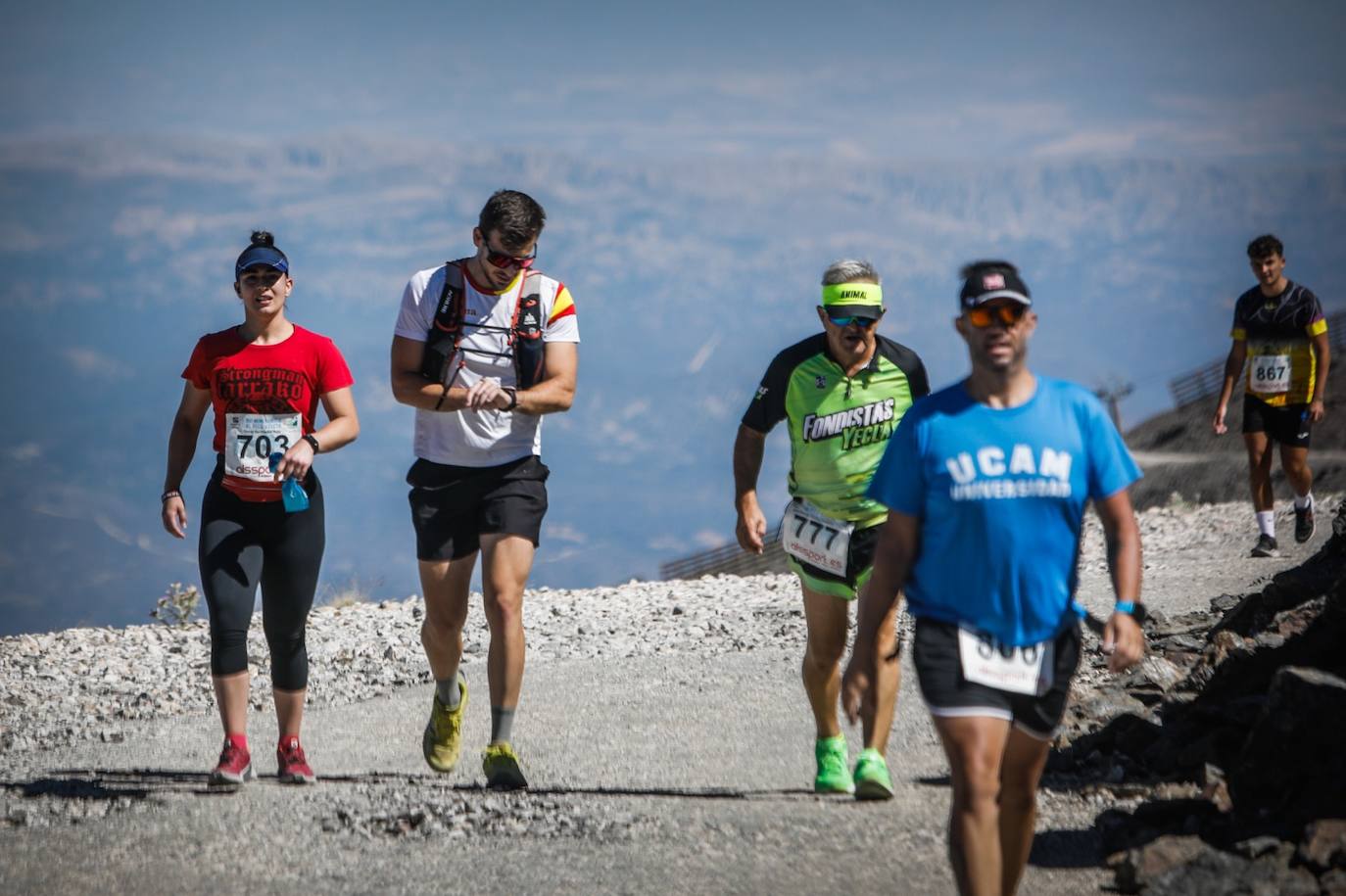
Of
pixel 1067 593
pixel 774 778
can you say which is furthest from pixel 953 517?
pixel 774 778

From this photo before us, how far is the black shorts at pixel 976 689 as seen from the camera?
15.1ft

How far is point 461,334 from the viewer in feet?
23.2

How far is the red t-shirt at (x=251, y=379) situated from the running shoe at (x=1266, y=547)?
30.4 ft

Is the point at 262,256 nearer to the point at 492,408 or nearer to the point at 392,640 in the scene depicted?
the point at 492,408

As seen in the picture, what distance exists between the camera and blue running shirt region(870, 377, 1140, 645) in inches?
182

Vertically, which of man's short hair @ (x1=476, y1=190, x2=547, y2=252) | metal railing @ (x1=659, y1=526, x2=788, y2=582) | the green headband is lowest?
metal railing @ (x1=659, y1=526, x2=788, y2=582)

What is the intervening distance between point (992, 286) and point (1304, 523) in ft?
32.7

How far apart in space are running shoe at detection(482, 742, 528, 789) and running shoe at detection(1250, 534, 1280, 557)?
28.1 feet

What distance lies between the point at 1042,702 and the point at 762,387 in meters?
2.54

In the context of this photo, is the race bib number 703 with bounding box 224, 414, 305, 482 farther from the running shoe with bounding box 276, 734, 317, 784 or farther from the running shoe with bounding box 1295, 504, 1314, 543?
the running shoe with bounding box 1295, 504, 1314, 543

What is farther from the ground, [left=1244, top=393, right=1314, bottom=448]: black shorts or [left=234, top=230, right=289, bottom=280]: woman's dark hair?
[left=234, top=230, right=289, bottom=280]: woman's dark hair

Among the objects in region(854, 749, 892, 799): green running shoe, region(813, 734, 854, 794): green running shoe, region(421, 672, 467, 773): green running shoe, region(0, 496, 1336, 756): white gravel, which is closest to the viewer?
region(854, 749, 892, 799): green running shoe

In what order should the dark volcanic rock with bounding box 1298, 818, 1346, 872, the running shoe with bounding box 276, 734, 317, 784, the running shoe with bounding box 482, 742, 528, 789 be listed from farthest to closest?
the running shoe with bounding box 276, 734, 317, 784, the running shoe with bounding box 482, 742, 528, 789, the dark volcanic rock with bounding box 1298, 818, 1346, 872

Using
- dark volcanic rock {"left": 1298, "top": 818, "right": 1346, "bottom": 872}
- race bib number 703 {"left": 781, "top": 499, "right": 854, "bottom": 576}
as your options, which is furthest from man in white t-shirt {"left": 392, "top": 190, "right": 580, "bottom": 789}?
dark volcanic rock {"left": 1298, "top": 818, "right": 1346, "bottom": 872}
